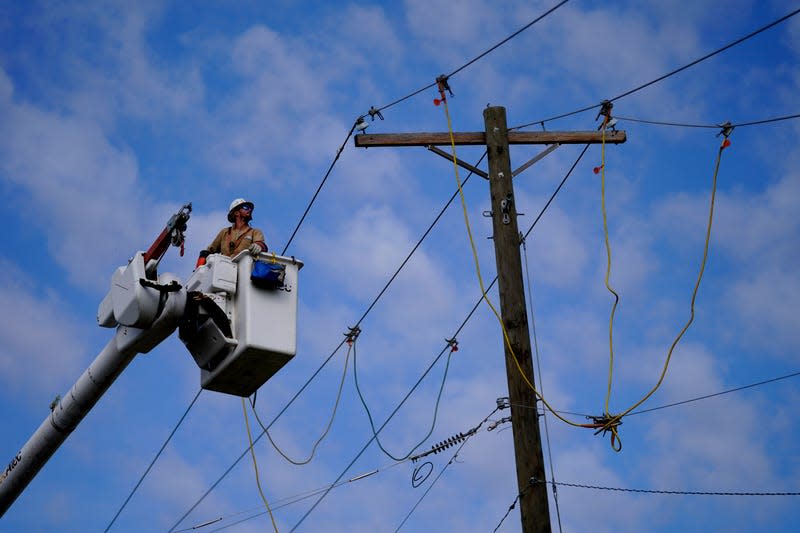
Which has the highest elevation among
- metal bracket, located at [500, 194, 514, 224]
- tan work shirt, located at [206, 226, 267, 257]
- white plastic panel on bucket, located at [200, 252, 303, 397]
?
metal bracket, located at [500, 194, 514, 224]

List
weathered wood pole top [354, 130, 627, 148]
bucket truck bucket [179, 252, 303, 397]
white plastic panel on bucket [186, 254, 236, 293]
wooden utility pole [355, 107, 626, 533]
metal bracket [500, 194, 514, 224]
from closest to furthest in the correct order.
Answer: wooden utility pole [355, 107, 626, 533], bucket truck bucket [179, 252, 303, 397], white plastic panel on bucket [186, 254, 236, 293], metal bracket [500, 194, 514, 224], weathered wood pole top [354, 130, 627, 148]

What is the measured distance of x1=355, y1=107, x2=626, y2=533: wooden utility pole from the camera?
7.85 metres

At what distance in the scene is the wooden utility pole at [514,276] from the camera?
25.7 feet

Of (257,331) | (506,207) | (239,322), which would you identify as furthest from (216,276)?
(506,207)

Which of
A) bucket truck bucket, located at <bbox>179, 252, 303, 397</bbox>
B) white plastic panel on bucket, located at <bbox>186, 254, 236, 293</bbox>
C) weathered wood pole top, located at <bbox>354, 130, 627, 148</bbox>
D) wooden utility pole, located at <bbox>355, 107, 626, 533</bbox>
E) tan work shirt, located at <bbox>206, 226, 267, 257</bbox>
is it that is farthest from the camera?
weathered wood pole top, located at <bbox>354, 130, 627, 148</bbox>

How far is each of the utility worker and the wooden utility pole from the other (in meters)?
1.29

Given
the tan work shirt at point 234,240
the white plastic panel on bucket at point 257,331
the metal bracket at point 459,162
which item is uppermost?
the metal bracket at point 459,162

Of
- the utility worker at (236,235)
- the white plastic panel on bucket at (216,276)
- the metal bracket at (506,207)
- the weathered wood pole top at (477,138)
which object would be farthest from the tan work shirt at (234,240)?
the metal bracket at (506,207)

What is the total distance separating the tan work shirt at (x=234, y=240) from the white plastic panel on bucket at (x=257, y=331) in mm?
845

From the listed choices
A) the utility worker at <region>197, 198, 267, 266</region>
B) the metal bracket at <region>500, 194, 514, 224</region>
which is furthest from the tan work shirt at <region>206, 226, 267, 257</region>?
the metal bracket at <region>500, 194, 514, 224</region>

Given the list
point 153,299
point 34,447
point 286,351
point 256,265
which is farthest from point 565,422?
point 34,447

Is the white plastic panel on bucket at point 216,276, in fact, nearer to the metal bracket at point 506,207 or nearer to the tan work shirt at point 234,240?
the tan work shirt at point 234,240

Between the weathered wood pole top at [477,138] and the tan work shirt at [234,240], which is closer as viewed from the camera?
the tan work shirt at [234,240]

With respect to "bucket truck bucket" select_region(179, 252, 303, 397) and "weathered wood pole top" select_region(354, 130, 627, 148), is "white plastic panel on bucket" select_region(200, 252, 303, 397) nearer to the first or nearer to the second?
"bucket truck bucket" select_region(179, 252, 303, 397)
